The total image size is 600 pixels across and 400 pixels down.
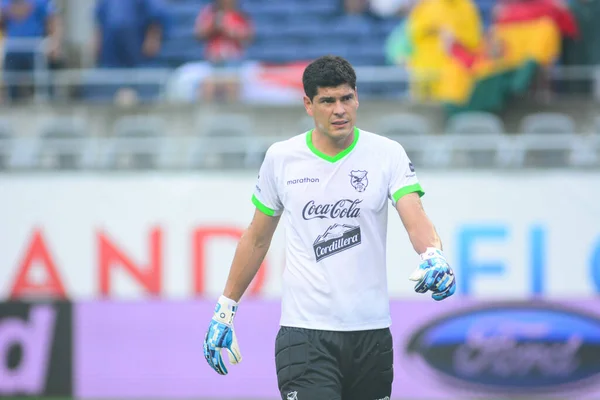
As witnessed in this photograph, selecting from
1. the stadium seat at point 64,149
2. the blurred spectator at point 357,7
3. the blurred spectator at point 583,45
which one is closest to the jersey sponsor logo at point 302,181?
the stadium seat at point 64,149

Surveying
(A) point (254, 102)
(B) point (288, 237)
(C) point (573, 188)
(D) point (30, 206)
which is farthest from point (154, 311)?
(B) point (288, 237)

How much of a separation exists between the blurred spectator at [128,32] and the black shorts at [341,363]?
26.8ft

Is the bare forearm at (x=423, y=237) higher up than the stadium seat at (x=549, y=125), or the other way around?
the stadium seat at (x=549, y=125)

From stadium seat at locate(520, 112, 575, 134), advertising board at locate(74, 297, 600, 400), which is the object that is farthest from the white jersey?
stadium seat at locate(520, 112, 575, 134)

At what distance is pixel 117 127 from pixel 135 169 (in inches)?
35.3

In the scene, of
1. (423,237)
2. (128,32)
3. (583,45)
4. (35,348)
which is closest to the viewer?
(423,237)

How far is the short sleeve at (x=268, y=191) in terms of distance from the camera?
18.4ft

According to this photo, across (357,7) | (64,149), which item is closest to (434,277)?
(64,149)

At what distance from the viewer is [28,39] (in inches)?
523

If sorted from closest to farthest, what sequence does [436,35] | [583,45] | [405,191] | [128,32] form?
1. [405,191]
2. [436,35]
3. [583,45]
4. [128,32]

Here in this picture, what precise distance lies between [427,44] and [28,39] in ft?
14.6

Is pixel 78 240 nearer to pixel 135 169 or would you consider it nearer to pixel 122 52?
pixel 135 169

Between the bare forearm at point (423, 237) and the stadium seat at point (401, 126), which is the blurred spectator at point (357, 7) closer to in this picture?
the stadium seat at point (401, 126)

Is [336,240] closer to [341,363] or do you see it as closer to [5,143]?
[341,363]
